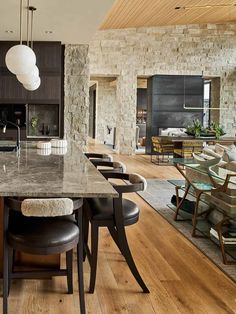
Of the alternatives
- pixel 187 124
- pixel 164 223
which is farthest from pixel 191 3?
pixel 164 223

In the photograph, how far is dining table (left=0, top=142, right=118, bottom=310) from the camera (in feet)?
6.35

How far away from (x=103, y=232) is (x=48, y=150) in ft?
3.56

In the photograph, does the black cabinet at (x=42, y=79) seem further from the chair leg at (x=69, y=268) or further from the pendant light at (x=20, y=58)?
the chair leg at (x=69, y=268)

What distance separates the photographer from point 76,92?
813 centimetres

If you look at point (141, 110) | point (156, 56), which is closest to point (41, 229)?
A: point (156, 56)

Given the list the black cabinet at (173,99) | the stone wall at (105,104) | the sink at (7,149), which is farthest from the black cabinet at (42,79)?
the stone wall at (105,104)

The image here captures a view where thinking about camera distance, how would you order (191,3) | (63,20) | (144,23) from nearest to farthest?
(63,20) → (191,3) → (144,23)

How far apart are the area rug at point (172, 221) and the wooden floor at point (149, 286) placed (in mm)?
85

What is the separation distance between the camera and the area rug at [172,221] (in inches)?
129

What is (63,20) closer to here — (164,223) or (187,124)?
(164,223)

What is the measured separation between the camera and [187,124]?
1263 cm

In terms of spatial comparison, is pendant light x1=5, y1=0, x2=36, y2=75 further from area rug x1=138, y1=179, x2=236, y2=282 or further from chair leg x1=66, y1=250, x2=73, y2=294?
area rug x1=138, y1=179, x2=236, y2=282

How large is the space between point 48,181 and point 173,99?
10696mm

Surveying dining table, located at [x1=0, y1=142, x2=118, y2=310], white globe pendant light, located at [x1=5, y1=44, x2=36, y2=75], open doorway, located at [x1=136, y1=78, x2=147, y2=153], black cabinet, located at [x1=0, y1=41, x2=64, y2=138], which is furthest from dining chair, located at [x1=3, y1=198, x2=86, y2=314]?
open doorway, located at [x1=136, y1=78, x2=147, y2=153]
